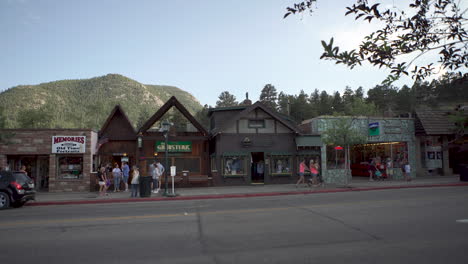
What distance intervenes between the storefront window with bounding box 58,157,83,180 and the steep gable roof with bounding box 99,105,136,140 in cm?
299

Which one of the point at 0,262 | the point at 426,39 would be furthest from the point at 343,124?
the point at 0,262

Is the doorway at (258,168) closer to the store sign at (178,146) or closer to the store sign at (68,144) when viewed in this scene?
the store sign at (178,146)

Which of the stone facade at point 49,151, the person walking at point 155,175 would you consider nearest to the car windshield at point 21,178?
the person walking at point 155,175

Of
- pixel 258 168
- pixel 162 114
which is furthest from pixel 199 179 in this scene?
pixel 162 114

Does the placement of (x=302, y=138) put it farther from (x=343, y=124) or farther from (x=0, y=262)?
(x=0, y=262)

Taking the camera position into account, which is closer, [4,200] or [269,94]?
[4,200]

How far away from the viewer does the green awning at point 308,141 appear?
2256cm

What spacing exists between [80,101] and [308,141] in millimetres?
108550

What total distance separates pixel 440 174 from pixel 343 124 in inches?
503

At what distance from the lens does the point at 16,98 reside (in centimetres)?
9344

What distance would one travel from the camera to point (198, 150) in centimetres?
2327

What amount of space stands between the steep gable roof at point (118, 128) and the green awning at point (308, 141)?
1266cm

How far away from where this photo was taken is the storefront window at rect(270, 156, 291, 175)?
22469mm

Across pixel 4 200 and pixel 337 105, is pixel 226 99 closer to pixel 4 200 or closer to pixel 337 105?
pixel 337 105
